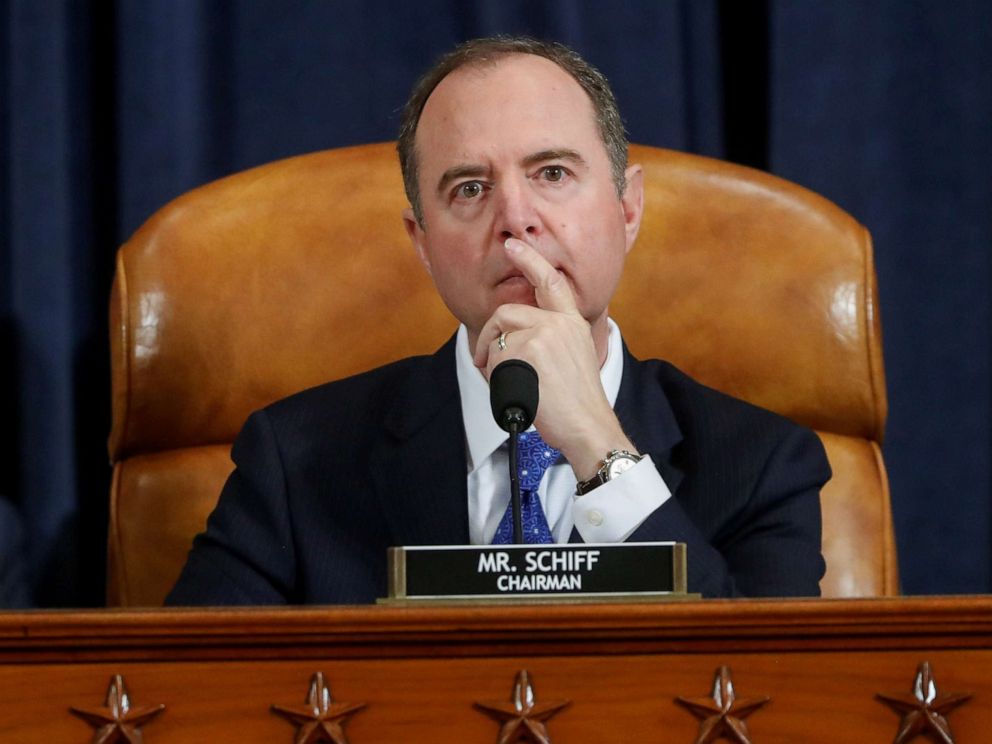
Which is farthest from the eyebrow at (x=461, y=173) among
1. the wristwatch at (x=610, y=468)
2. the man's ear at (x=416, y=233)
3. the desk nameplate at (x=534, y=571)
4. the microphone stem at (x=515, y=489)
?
the desk nameplate at (x=534, y=571)

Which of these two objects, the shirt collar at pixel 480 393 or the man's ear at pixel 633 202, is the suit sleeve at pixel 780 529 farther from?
the man's ear at pixel 633 202

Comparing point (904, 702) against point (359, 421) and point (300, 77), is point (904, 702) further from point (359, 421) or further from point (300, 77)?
point (300, 77)

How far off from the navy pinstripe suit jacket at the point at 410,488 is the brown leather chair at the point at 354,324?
149mm

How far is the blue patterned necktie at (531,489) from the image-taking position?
1.54 meters

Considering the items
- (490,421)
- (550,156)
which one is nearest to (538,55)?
(550,156)

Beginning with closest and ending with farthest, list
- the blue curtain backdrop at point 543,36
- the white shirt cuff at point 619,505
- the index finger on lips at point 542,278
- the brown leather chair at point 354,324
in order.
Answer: the white shirt cuff at point 619,505 → the index finger on lips at point 542,278 → the brown leather chair at point 354,324 → the blue curtain backdrop at point 543,36

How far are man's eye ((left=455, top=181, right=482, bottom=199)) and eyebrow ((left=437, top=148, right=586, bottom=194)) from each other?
0.01 m

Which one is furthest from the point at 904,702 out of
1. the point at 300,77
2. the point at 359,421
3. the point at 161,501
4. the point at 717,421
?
the point at 300,77

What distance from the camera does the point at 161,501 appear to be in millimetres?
1855

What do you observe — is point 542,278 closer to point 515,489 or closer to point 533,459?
point 533,459

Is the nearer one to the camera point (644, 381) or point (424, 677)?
point (424, 677)

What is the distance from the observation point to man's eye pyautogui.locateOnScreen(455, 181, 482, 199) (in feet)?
5.39

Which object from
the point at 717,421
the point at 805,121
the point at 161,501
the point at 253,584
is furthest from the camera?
the point at 805,121

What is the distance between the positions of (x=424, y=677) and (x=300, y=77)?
1.47 metres
